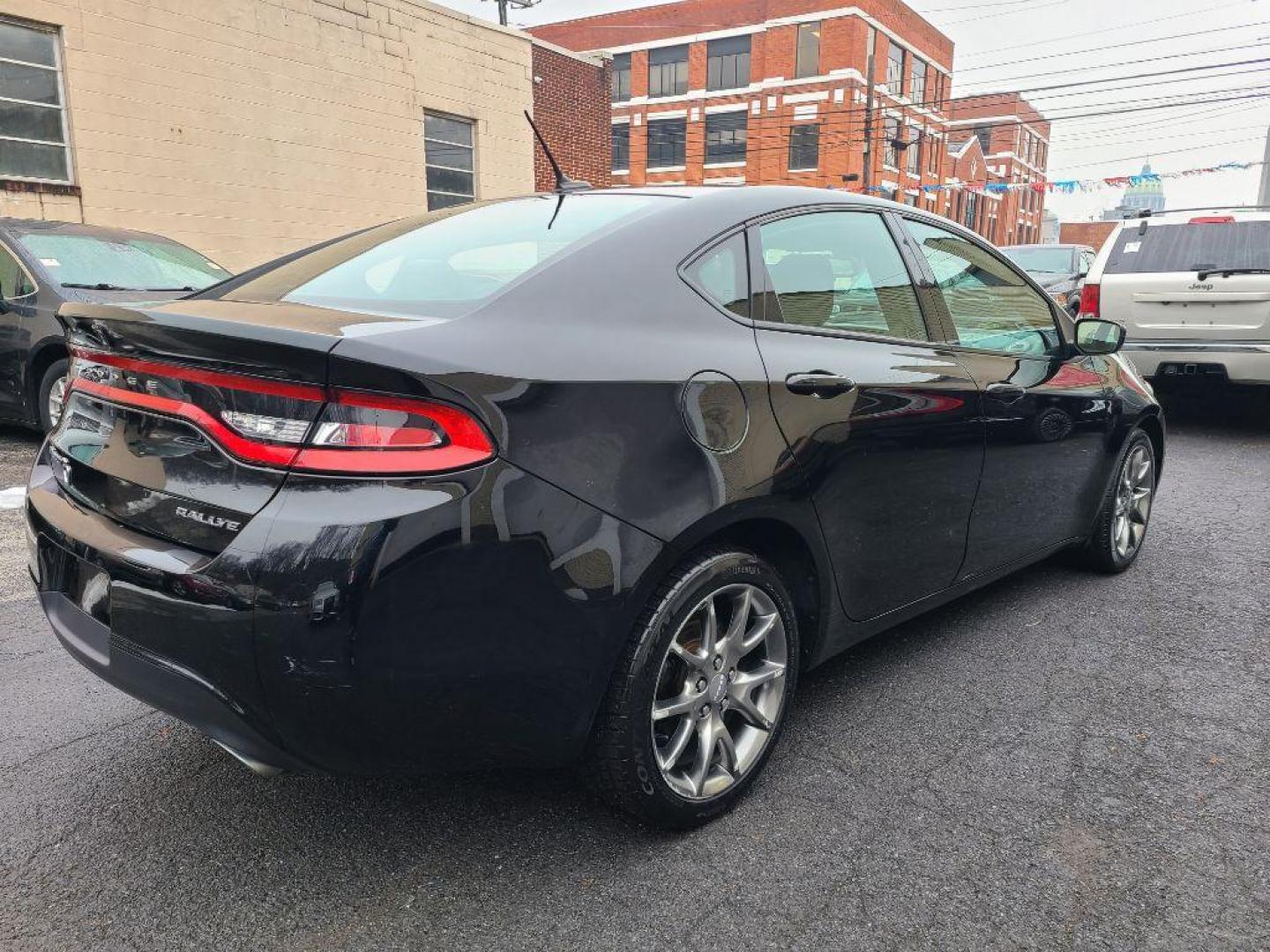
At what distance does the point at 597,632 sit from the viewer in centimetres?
197

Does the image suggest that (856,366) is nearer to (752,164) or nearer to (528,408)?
(528,408)

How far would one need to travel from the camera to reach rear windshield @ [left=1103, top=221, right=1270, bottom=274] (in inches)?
293

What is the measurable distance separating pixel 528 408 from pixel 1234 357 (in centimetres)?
734

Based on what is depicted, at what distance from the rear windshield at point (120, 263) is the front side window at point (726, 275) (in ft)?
15.8

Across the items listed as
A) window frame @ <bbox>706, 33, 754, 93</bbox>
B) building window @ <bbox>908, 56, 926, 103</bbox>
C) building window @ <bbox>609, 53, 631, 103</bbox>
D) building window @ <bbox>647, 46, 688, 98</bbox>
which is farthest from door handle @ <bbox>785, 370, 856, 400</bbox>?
building window @ <bbox>908, 56, 926, 103</bbox>

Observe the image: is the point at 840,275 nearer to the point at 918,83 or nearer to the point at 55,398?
the point at 55,398

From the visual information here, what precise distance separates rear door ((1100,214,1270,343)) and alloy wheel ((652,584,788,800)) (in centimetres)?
661

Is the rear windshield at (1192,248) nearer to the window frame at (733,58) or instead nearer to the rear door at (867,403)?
the rear door at (867,403)

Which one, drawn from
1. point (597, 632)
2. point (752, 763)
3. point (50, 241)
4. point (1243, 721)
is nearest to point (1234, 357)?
point (1243, 721)

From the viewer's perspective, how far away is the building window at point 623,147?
Result: 52.6 meters

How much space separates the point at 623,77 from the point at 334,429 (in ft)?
182

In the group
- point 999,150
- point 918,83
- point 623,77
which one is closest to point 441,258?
point 623,77

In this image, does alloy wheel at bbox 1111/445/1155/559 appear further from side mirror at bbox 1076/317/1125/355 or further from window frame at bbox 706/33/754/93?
window frame at bbox 706/33/754/93

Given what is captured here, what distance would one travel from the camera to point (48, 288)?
243 inches
